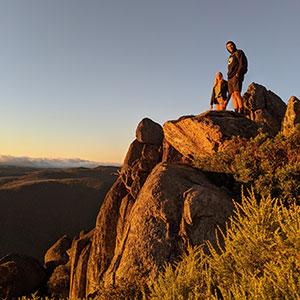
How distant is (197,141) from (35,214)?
165 feet

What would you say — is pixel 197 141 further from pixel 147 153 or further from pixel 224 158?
pixel 147 153

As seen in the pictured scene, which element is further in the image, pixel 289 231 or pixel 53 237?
pixel 53 237

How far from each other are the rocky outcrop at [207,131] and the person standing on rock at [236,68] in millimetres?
2024

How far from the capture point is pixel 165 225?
10688mm

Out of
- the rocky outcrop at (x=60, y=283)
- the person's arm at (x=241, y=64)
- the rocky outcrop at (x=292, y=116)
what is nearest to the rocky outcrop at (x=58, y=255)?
the rocky outcrop at (x=60, y=283)

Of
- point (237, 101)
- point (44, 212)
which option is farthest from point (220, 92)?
point (44, 212)

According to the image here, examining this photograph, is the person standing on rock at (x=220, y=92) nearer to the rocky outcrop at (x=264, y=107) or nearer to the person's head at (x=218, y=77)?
the person's head at (x=218, y=77)

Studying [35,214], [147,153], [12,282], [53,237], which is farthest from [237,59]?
[35,214]

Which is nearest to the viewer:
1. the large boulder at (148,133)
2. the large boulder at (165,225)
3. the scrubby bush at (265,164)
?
the large boulder at (165,225)

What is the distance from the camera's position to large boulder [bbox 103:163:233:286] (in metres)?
10.1

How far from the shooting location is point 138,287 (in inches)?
362

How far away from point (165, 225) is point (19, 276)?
13.9 meters

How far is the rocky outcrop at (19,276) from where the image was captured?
20.5 m

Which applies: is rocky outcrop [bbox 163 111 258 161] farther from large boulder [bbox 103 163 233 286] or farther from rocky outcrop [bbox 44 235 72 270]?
rocky outcrop [bbox 44 235 72 270]
